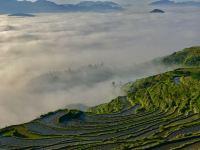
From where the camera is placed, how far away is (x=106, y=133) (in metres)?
117

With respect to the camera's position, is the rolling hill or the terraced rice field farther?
the terraced rice field

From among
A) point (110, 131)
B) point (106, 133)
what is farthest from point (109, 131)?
point (106, 133)

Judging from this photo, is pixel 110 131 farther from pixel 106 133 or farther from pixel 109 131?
pixel 106 133

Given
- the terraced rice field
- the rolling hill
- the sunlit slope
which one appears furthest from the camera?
the sunlit slope

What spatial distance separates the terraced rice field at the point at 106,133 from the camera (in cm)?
10400

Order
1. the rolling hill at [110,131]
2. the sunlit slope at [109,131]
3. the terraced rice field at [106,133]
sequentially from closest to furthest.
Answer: the rolling hill at [110,131] → the terraced rice field at [106,133] → the sunlit slope at [109,131]

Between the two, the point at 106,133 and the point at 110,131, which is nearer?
the point at 106,133

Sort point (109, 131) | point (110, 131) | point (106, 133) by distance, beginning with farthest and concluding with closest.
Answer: point (109, 131) < point (110, 131) < point (106, 133)

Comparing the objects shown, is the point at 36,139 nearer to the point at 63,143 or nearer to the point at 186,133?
the point at 63,143

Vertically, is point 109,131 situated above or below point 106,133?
below

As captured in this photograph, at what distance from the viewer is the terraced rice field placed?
341ft

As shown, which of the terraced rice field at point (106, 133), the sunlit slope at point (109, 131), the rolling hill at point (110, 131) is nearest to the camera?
the rolling hill at point (110, 131)

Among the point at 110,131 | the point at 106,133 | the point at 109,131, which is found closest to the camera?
the point at 106,133

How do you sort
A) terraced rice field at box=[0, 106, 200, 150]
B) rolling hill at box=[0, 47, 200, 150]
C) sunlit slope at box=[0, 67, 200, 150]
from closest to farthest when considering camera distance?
1. rolling hill at box=[0, 47, 200, 150]
2. terraced rice field at box=[0, 106, 200, 150]
3. sunlit slope at box=[0, 67, 200, 150]
